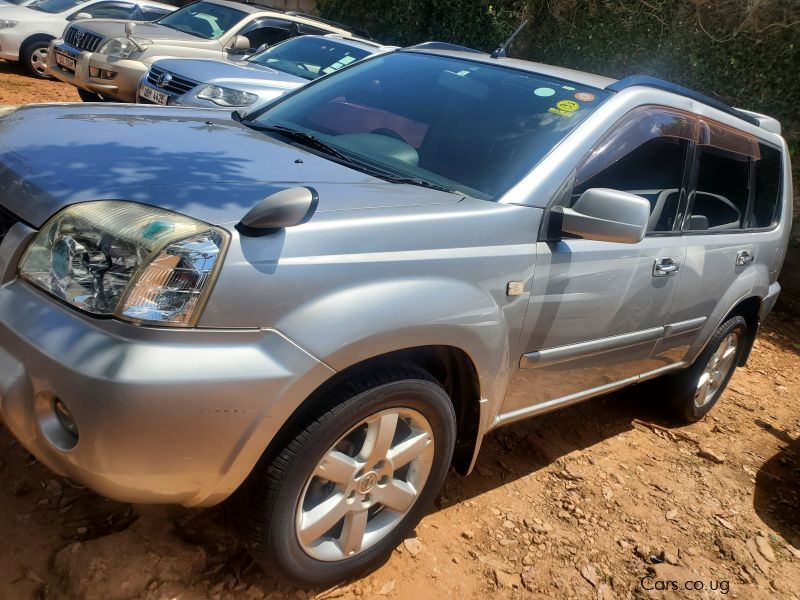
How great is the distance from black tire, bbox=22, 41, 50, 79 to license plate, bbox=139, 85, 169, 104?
5.29m

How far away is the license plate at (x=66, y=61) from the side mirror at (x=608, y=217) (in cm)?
778

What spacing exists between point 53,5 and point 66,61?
423 cm

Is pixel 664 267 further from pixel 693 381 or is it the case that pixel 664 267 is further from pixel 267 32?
pixel 267 32

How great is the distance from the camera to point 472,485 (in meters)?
3.41

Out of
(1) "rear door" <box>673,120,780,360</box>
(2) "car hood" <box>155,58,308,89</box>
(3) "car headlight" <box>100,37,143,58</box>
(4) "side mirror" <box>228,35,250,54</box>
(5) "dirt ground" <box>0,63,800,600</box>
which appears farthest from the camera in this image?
(4) "side mirror" <box>228,35,250,54</box>

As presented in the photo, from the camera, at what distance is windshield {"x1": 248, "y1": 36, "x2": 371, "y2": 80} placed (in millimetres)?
8125

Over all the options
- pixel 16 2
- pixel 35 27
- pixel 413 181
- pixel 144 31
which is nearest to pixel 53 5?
pixel 16 2

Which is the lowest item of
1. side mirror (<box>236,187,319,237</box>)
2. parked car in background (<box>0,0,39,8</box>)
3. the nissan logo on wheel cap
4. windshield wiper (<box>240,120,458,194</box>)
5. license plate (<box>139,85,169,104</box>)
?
parked car in background (<box>0,0,39,8</box>)

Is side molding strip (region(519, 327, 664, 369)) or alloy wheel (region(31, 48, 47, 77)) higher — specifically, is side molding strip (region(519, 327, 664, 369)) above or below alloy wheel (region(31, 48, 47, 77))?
above

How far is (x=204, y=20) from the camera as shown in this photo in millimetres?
9789

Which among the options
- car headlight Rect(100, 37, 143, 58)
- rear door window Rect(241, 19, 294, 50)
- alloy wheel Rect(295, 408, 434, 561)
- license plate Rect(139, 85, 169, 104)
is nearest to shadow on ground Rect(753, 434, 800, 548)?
alloy wheel Rect(295, 408, 434, 561)

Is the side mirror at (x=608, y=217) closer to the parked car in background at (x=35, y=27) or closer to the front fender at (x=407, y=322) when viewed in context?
the front fender at (x=407, y=322)

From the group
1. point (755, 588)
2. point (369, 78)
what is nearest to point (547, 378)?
point (755, 588)

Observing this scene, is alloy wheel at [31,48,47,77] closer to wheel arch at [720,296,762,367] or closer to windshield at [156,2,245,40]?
windshield at [156,2,245,40]
